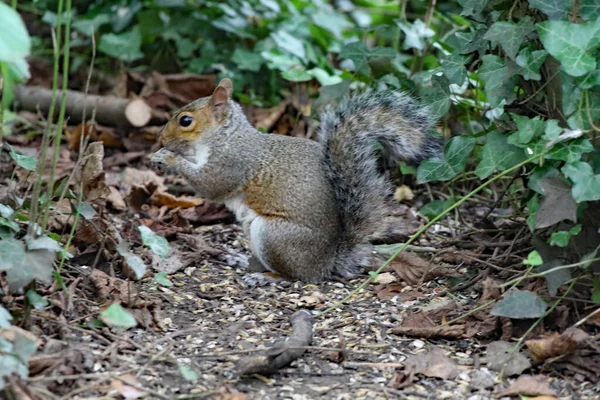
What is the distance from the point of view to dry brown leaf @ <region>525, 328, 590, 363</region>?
115 inches

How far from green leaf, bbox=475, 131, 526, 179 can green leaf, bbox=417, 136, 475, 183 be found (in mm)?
226

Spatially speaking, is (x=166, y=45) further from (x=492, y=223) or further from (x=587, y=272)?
(x=587, y=272)

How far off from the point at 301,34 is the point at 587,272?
3475 mm

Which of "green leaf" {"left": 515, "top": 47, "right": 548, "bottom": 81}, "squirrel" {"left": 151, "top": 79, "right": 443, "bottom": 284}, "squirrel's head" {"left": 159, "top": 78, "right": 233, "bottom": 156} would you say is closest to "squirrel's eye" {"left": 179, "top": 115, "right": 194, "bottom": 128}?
"squirrel's head" {"left": 159, "top": 78, "right": 233, "bottom": 156}

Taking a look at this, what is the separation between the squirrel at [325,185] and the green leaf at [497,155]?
0.39 metres

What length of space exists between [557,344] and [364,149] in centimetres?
127

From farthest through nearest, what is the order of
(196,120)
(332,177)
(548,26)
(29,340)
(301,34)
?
(301,34) < (196,120) < (332,177) < (548,26) < (29,340)

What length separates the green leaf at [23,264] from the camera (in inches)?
110

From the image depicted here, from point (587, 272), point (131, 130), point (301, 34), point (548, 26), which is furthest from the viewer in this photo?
point (301, 34)

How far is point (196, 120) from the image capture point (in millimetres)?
4215

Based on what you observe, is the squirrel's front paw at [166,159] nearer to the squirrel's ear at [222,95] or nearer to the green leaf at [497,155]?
→ the squirrel's ear at [222,95]

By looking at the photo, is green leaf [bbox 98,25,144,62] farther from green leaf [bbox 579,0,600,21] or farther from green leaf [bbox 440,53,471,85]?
green leaf [bbox 579,0,600,21]

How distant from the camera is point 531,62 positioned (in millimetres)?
3139

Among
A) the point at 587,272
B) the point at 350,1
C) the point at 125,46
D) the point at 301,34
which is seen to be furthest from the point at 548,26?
the point at 350,1
